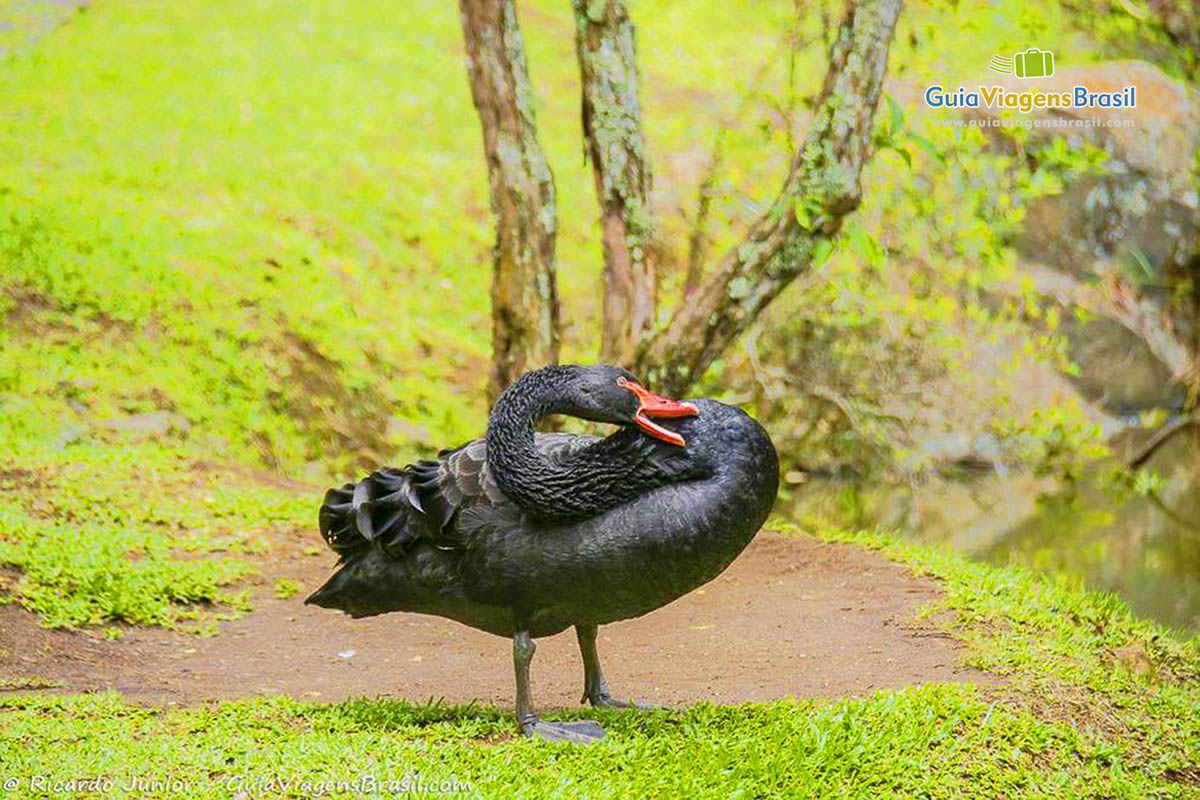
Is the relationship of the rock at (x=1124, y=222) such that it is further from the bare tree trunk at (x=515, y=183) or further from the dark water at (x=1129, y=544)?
the bare tree trunk at (x=515, y=183)

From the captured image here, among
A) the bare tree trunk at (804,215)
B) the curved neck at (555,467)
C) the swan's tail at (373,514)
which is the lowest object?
the swan's tail at (373,514)

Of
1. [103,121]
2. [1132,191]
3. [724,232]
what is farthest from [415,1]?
[1132,191]

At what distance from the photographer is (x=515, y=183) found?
8.15 m

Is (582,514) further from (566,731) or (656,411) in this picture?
(566,731)

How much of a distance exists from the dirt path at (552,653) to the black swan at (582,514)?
0.77 m

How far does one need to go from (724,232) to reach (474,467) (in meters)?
6.47

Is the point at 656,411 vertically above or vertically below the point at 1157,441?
above

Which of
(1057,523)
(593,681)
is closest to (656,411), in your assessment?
(593,681)

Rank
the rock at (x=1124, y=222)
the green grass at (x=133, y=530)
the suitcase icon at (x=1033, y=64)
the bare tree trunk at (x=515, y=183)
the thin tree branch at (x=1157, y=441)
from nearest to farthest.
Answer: the green grass at (x=133, y=530) < the bare tree trunk at (x=515, y=183) < the thin tree branch at (x=1157, y=441) < the suitcase icon at (x=1033, y=64) < the rock at (x=1124, y=222)

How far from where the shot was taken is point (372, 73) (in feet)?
51.9

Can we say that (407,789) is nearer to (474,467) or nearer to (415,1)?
(474,467)

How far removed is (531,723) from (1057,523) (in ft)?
20.4

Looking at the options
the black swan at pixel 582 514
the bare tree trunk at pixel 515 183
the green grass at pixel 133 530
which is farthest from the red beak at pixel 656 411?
the bare tree trunk at pixel 515 183

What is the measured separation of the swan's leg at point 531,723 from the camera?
15.3 feet
